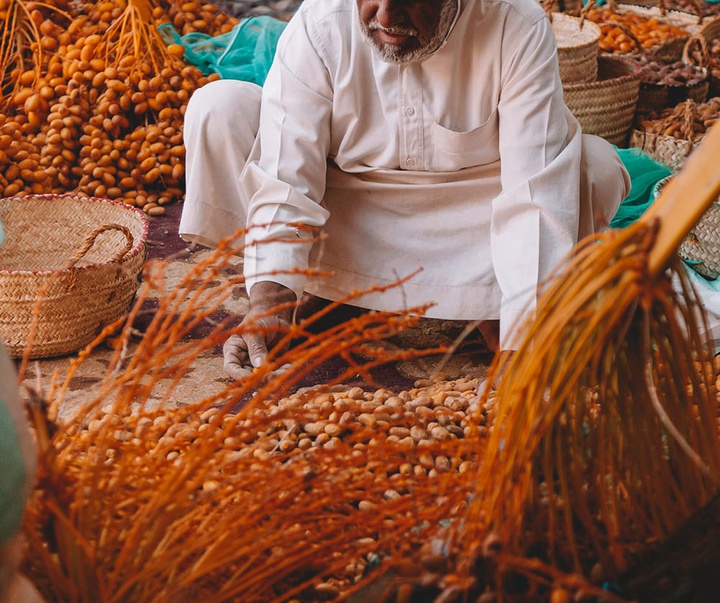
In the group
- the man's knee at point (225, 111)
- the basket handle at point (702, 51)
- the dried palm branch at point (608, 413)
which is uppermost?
the dried palm branch at point (608, 413)

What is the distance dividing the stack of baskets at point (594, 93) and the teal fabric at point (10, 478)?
3.04 m

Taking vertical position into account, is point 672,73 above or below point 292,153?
below

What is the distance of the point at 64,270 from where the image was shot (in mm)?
2361

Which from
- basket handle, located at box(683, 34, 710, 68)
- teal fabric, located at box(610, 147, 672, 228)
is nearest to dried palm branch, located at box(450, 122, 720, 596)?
teal fabric, located at box(610, 147, 672, 228)

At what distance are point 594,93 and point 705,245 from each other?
39.1 inches

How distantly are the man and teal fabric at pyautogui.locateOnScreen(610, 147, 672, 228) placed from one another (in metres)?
0.63

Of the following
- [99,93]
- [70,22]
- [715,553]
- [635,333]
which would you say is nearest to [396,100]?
[635,333]

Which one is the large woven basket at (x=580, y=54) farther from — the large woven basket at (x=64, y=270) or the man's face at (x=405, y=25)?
the large woven basket at (x=64, y=270)

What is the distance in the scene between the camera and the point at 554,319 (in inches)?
39.7

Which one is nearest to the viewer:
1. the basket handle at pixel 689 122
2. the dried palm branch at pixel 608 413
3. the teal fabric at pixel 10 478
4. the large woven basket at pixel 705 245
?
the teal fabric at pixel 10 478

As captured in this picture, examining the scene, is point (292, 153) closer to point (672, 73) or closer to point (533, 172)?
point (533, 172)

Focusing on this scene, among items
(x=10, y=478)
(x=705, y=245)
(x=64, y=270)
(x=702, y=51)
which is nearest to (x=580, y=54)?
(x=702, y=51)

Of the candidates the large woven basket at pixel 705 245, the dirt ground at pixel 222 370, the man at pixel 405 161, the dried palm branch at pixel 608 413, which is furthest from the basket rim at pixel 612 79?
the dried palm branch at pixel 608 413

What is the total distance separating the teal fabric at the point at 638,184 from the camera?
3127mm
